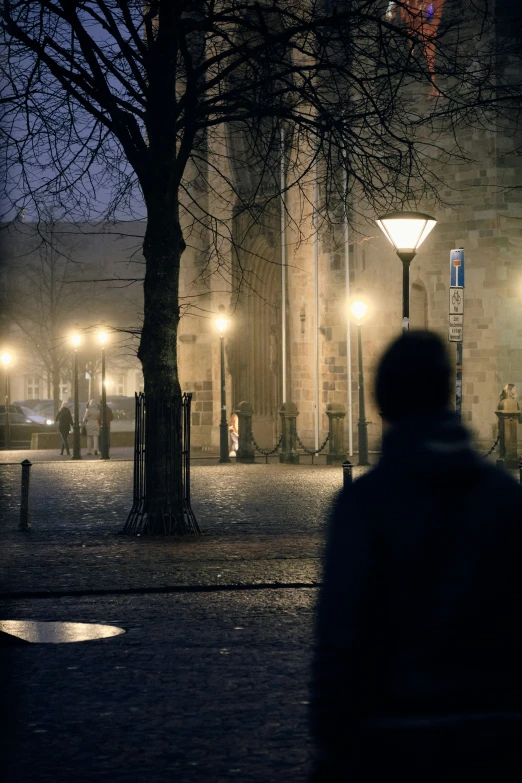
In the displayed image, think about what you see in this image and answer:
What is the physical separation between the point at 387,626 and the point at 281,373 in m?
33.2

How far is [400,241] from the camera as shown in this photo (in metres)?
13.7

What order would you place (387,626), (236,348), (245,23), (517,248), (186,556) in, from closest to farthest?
(387,626) < (186,556) < (245,23) < (517,248) < (236,348)

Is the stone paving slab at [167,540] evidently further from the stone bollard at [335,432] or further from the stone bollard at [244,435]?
the stone bollard at [244,435]

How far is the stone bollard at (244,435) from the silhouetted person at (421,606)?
2557 cm

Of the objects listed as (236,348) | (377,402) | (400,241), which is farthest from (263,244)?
(377,402)

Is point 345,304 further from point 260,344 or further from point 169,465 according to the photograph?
point 169,465

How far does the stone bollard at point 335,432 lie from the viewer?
27047 mm

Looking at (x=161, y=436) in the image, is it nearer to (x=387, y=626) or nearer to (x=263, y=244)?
(x=387, y=626)

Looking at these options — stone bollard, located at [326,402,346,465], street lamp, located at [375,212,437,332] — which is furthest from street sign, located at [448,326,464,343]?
stone bollard, located at [326,402,346,465]

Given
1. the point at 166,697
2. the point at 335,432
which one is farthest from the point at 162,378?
the point at 335,432

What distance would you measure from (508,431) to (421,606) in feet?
70.4

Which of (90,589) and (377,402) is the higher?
(377,402)

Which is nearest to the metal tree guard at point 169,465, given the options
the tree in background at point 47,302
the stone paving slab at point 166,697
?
the stone paving slab at point 166,697

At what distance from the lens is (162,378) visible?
13078 mm
